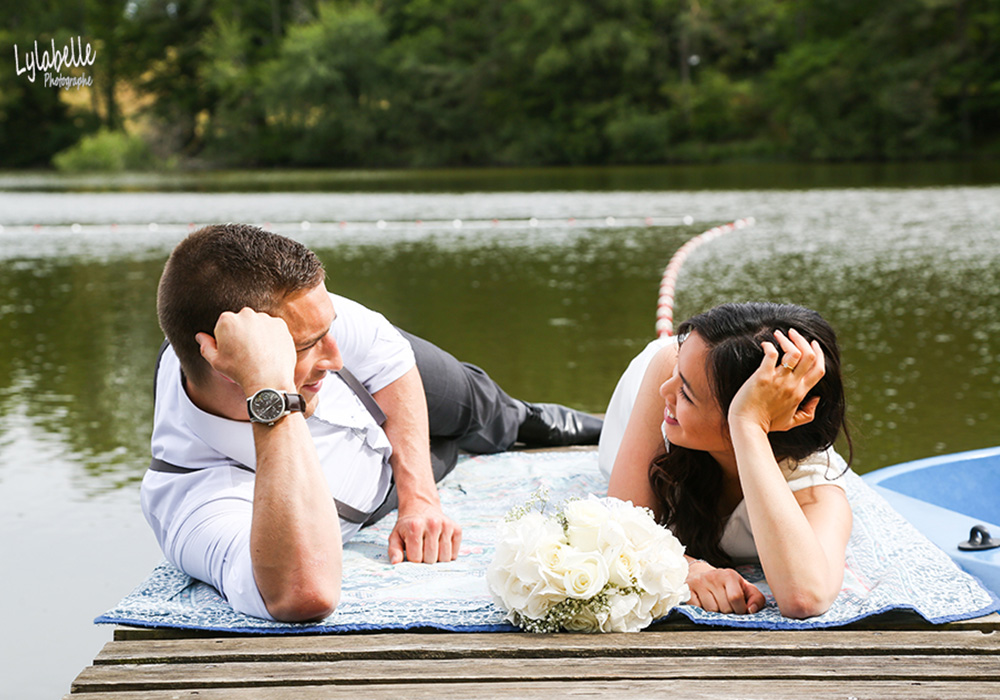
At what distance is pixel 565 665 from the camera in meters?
1.97

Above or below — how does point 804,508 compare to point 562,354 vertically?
above

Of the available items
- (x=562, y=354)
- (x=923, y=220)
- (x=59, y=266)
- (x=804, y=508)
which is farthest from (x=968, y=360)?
(x=59, y=266)

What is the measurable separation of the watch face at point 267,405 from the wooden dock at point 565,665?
437 millimetres

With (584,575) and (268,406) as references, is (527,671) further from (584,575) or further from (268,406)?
(268,406)

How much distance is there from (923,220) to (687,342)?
14250 millimetres

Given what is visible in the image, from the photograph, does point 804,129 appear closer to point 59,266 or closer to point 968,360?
point 59,266

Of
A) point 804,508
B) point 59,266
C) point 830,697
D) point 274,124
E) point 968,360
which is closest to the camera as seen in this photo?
point 830,697

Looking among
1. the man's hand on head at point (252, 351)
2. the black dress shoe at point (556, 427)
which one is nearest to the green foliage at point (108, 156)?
the black dress shoe at point (556, 427)

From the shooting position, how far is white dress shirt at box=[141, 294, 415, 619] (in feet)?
7.64

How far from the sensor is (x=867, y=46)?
3822 centimetres

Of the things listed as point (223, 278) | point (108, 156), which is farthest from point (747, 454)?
point (108, 156)

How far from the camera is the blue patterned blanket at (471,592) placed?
7.13 ft

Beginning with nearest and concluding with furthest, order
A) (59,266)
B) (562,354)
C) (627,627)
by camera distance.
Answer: (627,627)
(562,354)
(59,266)

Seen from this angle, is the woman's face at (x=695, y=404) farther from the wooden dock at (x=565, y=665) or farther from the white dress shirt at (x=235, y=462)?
the white dress shirt at (x=235, y=462)
